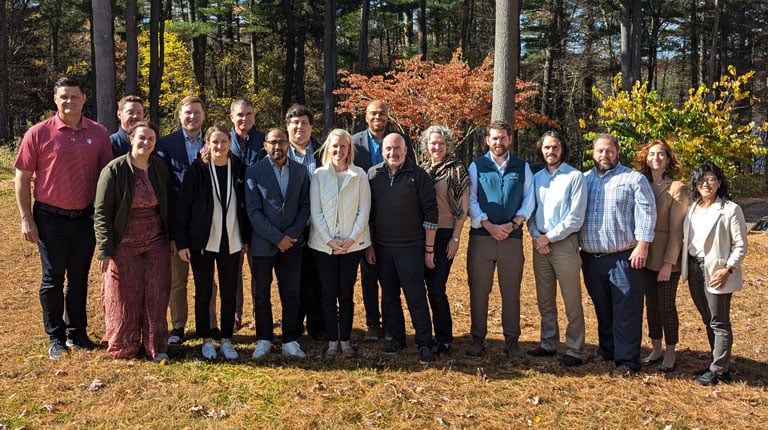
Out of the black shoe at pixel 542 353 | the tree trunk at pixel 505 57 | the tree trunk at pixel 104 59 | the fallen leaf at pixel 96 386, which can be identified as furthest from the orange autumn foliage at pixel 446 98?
the fallen leaf at pixel 96 386

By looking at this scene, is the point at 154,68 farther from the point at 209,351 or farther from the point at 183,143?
the point at 209,351

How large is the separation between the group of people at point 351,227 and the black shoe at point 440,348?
19mm

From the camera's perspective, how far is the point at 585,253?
4.56m

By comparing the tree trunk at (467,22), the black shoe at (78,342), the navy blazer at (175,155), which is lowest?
the black shoe at (78,342)

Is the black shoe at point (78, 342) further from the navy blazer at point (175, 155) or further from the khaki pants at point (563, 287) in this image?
the khaki pants at point (563, 287)

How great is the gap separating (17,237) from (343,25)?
1928 cm

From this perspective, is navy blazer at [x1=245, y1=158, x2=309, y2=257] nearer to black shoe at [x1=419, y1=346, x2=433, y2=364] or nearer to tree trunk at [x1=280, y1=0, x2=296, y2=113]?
black shoe at [x1=419, y1=346, x2=433, y2=364]

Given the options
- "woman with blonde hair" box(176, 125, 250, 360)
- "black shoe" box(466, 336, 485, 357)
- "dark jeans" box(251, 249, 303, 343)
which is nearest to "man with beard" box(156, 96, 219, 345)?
"woman with blonde hair" box(176, 125, 250, 360)

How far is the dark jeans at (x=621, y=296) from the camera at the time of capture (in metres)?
4.34

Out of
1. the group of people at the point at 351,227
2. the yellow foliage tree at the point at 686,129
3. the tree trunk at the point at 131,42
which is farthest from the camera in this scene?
the tree trunk at the point at 131,42

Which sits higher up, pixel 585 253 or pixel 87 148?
pixel 87 148

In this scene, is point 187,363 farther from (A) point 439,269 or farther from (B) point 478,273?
(B) point 478,273

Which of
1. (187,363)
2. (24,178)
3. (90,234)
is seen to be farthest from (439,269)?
(24,178)

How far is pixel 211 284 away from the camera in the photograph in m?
4.45
